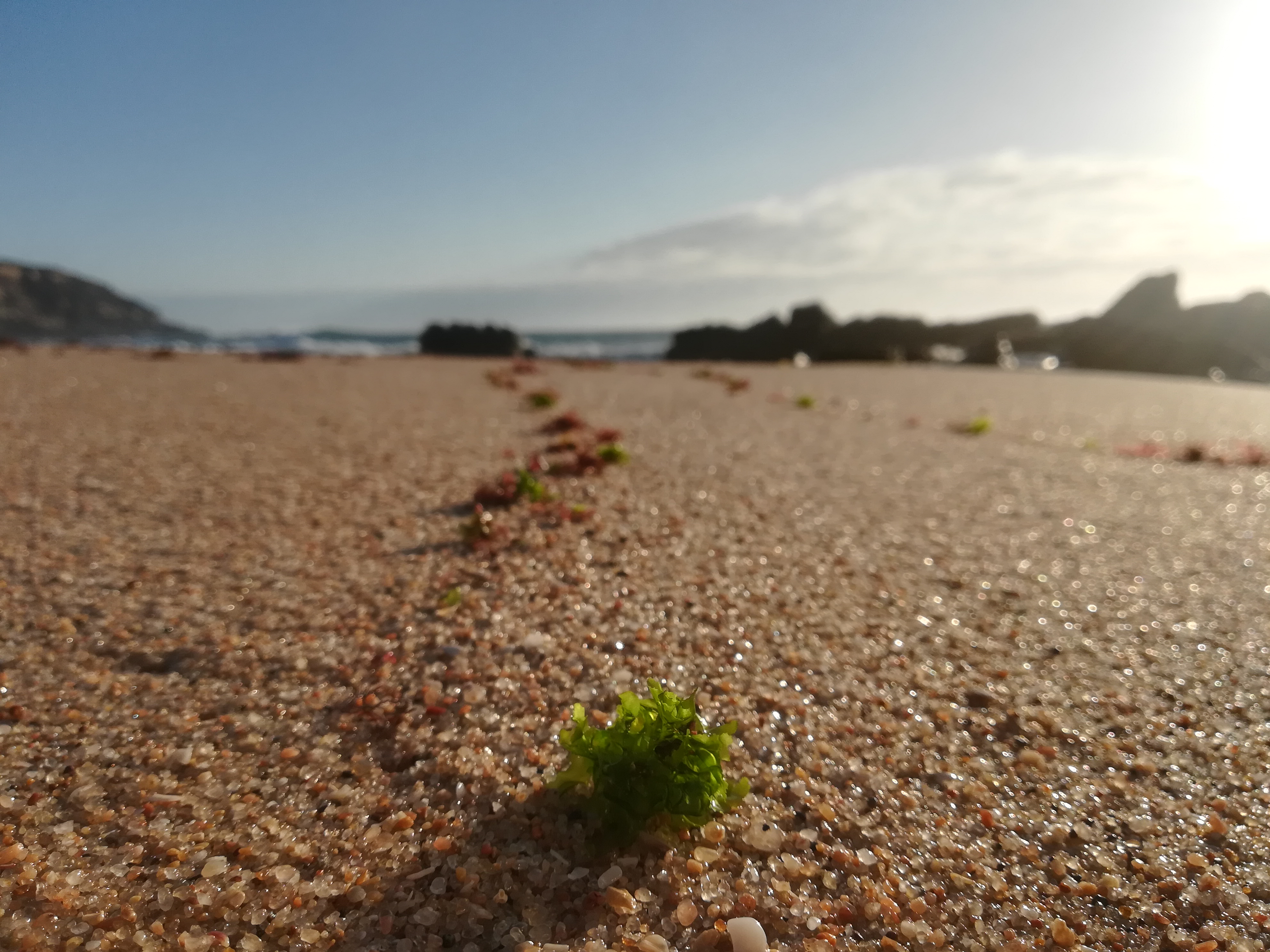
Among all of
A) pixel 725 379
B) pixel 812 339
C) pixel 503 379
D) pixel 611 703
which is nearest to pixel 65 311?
pixel 503 379

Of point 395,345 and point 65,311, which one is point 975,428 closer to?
point 65,311

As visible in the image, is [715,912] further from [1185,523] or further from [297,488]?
[1185,523]

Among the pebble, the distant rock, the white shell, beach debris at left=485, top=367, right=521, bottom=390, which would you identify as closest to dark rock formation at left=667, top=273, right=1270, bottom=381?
the distant rock

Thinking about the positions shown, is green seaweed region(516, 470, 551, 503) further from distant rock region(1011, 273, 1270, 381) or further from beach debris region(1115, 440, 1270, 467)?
distant rock region(1011, 273, 1270, 381)

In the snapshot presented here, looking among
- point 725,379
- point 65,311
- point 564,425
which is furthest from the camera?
point 65,311

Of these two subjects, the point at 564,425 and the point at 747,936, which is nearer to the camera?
the point at 747,936

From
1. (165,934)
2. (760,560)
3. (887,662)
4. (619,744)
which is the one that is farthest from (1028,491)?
(165,934)

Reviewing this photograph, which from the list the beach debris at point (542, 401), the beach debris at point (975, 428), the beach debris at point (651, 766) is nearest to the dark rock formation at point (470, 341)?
the beach debris at point (542, 401)

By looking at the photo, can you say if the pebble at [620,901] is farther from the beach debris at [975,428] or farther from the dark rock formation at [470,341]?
the dark rock formation at [470,341]
